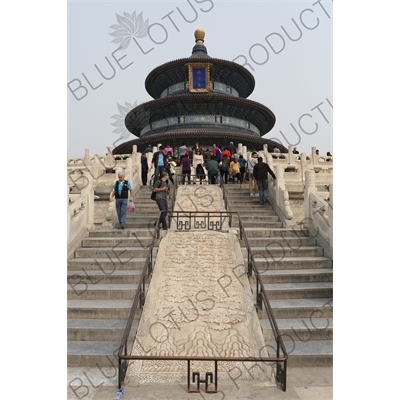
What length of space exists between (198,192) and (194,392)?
28.7 feet

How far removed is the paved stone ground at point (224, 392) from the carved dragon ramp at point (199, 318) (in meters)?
0.18

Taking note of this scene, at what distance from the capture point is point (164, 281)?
736cm

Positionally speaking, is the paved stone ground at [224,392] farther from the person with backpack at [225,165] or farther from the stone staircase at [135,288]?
the person with backpack at [225,165]

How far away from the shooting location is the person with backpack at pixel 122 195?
9.71m

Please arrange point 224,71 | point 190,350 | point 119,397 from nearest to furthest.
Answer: point 119,397, point 190,350, point 224,71

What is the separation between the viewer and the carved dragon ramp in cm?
543

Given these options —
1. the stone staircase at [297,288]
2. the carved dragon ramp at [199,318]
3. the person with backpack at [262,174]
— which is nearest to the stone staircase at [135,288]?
the stone staircase at [297,288]

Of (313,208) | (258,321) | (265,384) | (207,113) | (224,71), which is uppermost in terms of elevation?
(224,71)

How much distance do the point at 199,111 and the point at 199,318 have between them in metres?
23.7

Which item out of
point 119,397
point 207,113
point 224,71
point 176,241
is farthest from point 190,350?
point 224,71

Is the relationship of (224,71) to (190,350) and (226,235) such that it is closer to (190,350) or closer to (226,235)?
(226,235)

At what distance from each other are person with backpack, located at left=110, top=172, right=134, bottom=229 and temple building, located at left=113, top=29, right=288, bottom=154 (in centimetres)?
1625

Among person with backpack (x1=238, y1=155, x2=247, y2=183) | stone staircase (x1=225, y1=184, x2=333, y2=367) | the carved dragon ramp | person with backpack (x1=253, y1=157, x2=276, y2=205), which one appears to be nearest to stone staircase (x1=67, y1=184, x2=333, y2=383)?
stone staircase (x1=225, y1=184, x2=333, y2=367)

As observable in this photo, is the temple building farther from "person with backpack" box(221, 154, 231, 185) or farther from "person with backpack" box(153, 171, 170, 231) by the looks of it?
"person with backpack" box(153, 171, 170, 231)
